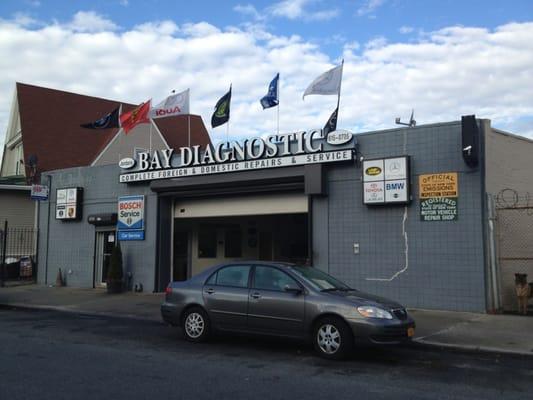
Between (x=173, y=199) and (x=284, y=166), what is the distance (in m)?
5.03

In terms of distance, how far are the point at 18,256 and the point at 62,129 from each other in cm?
867

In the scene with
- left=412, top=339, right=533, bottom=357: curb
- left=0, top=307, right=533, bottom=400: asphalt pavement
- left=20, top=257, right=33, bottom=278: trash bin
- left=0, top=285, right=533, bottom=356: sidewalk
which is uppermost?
left=20, top=257, right=33, bottom=278: trash bin

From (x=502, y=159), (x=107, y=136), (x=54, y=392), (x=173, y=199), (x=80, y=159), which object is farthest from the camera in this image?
(x=107, y=136)

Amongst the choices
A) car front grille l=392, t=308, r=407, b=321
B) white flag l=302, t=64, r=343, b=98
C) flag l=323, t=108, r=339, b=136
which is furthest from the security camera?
car front grille l=392, t=308, r=407, b=321

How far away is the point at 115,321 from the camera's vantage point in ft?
43.6

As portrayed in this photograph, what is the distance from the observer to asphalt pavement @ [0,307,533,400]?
6.77 metres

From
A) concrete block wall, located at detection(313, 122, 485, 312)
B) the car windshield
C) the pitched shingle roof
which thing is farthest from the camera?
the pitched shingle roof

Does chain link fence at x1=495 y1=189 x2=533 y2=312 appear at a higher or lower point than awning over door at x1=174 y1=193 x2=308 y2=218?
lower

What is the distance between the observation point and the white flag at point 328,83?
16125 millimetres

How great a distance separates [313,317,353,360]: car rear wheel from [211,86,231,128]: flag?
10.9m

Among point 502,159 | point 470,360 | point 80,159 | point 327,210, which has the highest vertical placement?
point 80,159

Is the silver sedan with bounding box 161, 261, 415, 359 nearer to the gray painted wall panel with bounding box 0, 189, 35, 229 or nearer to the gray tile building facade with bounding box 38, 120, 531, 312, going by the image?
the gray tile building facade with bounding box 38, 120, 531, 312

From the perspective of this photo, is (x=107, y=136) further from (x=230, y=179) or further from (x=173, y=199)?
(x=230, y=179)

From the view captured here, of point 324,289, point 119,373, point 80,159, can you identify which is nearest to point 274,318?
point 324,289
